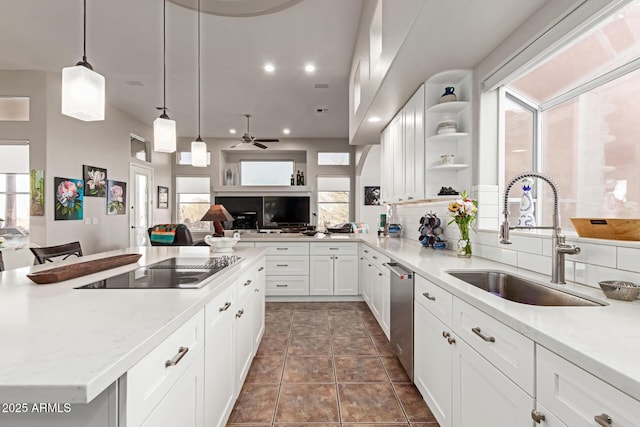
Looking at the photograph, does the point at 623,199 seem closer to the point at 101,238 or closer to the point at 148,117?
the point at 101,238

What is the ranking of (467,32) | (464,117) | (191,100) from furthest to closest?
(191,100) → (464,117) → (467,32)

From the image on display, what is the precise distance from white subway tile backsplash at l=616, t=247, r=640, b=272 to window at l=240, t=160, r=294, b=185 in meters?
7.79

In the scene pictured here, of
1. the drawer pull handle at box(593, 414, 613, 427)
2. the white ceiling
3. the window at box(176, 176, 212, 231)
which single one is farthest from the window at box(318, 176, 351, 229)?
the drawer pull handle at box(593, 414, 613, 427)

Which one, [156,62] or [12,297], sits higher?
[156,62]

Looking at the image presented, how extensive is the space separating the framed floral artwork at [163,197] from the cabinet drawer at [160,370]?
24.3ft

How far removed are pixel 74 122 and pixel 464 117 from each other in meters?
5.59

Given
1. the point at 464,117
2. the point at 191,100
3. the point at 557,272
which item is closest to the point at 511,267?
the point at 557,272

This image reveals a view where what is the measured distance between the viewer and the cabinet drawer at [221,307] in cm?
137

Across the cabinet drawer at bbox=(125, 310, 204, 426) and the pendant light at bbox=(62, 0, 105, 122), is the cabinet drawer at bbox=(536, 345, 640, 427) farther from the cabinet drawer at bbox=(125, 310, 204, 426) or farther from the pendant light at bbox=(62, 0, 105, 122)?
the pendant light at bbox=(62, 0, 105, 122)

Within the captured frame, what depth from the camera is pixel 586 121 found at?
6.71 ft

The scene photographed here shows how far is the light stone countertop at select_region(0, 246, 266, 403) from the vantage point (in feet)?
2.01

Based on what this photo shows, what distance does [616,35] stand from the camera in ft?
5.64

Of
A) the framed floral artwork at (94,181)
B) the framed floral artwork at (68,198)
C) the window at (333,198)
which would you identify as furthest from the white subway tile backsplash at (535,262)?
the window at (333,198)

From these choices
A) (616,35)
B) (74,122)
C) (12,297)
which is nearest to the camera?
(12,297)
